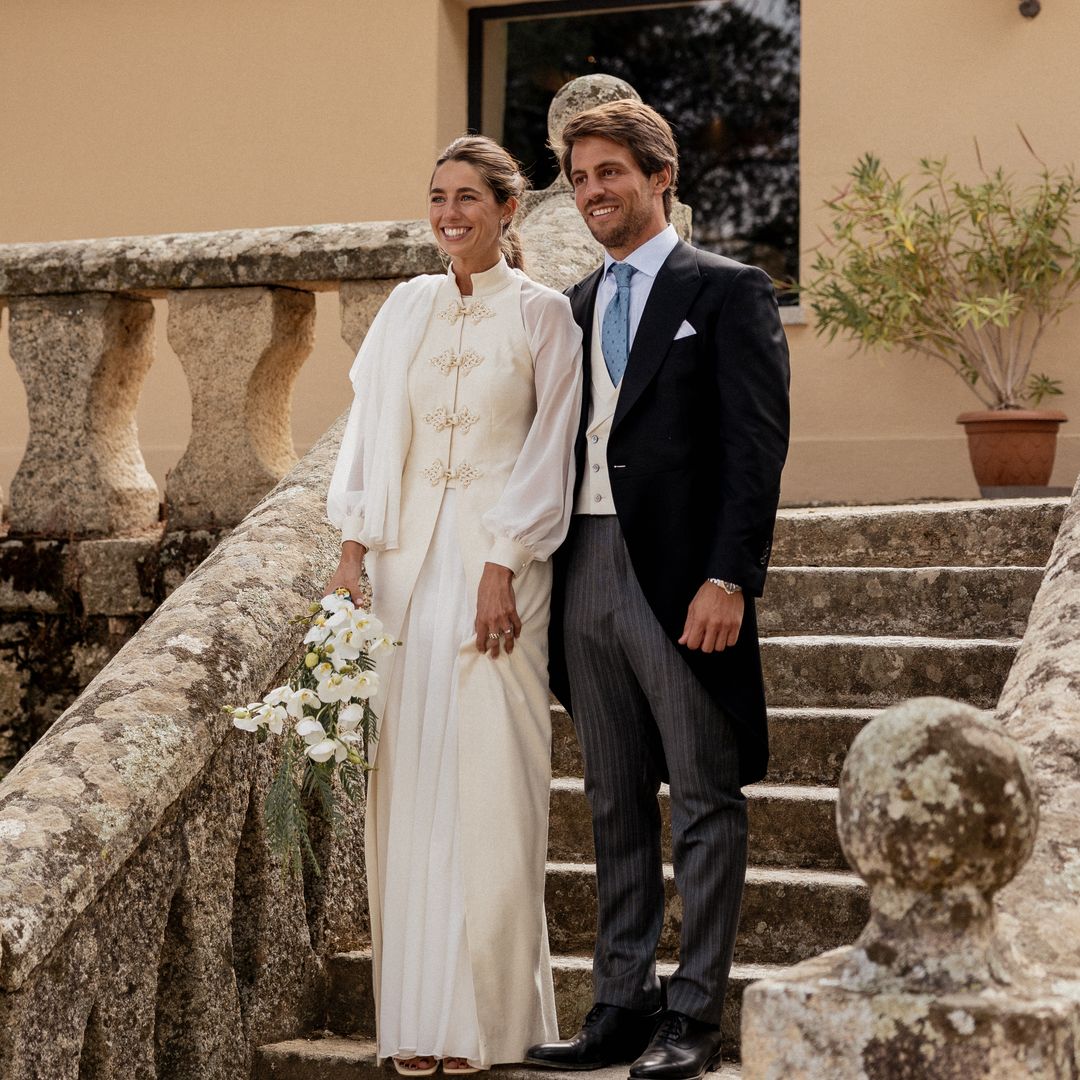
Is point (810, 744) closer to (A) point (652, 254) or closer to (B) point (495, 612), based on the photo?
(B) point (495, 612)

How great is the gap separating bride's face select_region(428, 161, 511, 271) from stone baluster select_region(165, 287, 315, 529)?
4.36 ft

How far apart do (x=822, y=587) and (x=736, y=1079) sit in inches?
68.8

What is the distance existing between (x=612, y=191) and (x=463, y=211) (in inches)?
11.3

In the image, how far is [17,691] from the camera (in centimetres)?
473

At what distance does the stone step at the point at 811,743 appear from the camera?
3.90 meters

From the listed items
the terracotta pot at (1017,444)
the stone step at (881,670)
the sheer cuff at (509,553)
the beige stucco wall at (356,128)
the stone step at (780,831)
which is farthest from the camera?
the beige stucco wall at (356,128)

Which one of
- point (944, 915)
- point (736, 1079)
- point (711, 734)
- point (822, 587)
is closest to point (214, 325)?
point (822, 587)

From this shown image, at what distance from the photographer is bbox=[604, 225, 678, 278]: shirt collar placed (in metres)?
3.31

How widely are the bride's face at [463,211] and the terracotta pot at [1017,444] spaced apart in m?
4.28

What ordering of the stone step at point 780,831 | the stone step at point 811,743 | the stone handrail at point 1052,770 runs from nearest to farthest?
the stone handrail at point 1052,770 < the stone step at point 780,831 < the stone step at point 811,743

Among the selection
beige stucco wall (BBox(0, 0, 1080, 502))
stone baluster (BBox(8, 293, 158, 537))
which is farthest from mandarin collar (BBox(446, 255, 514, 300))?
beige stucco wall (BBox(0, 0, 1080, 502))

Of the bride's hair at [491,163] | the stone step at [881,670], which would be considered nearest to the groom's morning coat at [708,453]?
the bride's hair at [491,163]

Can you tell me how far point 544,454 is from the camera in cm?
321

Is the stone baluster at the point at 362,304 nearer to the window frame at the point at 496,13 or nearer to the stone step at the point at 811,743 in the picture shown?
the stone step at the point at 811,743
